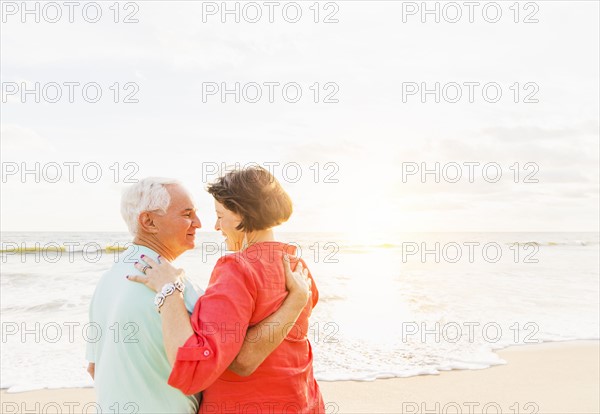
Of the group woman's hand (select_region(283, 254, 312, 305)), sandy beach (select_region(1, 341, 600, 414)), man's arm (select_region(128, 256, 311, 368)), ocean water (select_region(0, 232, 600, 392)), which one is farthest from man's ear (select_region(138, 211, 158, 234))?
sandy beach (select_region(1, 341, 600, 414))

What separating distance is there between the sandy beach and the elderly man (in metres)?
3.11

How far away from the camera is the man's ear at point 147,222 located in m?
2.14

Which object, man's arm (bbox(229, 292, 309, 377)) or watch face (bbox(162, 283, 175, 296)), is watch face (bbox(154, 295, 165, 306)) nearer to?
watch face (bbox(162, 283, 175, 296))

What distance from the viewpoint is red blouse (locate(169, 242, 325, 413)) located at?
1.69m

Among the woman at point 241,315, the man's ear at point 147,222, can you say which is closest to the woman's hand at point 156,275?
the woman at point 241,315

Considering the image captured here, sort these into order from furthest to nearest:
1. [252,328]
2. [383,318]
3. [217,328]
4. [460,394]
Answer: [383,318]
[460,394]
[252,328]
[217,328]

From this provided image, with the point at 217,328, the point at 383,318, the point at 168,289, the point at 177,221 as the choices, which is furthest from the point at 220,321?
the point at 383,318

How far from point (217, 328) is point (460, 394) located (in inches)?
161

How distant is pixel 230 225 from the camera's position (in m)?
1.92

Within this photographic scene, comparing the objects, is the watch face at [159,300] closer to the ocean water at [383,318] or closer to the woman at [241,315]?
the woman at [241,315]

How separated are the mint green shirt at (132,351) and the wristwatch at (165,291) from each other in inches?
2.3

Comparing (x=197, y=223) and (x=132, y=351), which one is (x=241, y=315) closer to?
(x=132, y=351)

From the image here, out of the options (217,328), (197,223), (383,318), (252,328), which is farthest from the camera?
(383,318)

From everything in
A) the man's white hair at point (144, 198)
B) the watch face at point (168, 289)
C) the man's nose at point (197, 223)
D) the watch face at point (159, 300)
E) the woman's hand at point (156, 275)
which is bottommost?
the watch face at point (159, 300)
